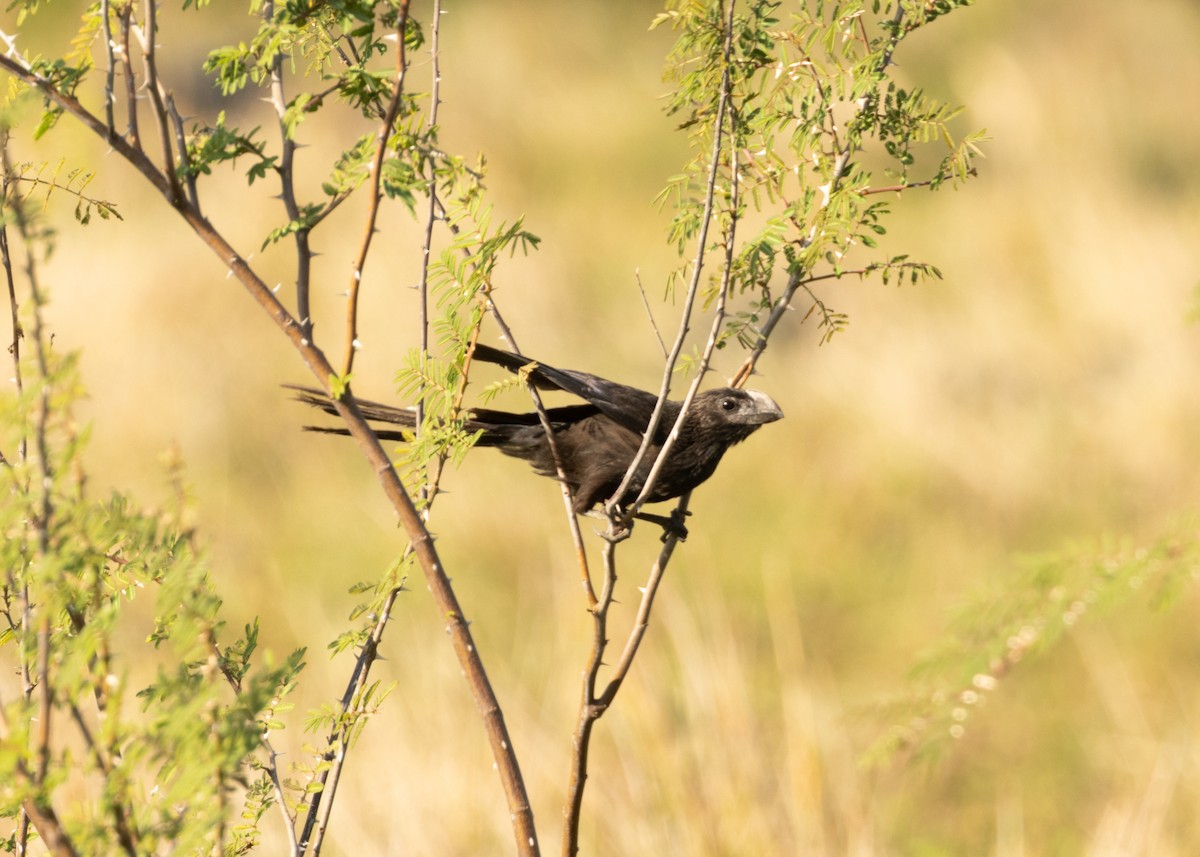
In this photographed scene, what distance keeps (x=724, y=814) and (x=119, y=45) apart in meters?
3.46

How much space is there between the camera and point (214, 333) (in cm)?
1269

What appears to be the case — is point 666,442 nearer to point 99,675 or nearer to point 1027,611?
point 99,675

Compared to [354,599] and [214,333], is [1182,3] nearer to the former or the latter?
[214,333]

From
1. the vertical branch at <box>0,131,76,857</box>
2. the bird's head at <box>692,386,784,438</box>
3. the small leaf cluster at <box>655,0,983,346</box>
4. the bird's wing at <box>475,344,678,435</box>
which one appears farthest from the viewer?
the bird's head at <box>692,386,784,438</box>

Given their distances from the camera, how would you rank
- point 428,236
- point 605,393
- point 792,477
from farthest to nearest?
1. point 792,477
2. point 605,393
3. point 428,236

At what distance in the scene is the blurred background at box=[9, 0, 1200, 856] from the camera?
16.1 ft

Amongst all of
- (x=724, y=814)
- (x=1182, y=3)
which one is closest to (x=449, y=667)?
(x=724, y=814)

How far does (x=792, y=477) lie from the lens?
9727 mm

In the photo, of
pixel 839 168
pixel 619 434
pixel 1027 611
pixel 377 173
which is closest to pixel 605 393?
pixel 619 434

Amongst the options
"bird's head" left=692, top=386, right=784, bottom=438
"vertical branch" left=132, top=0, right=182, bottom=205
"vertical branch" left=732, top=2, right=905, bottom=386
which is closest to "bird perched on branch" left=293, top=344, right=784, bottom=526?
"bird's head" left=692, top=386, right=784, bottom=438

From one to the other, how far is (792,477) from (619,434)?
603 cm

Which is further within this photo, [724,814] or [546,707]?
[546,707]

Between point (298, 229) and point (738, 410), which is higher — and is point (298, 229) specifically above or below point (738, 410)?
below

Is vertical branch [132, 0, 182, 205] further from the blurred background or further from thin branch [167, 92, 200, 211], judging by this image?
the blurred background
